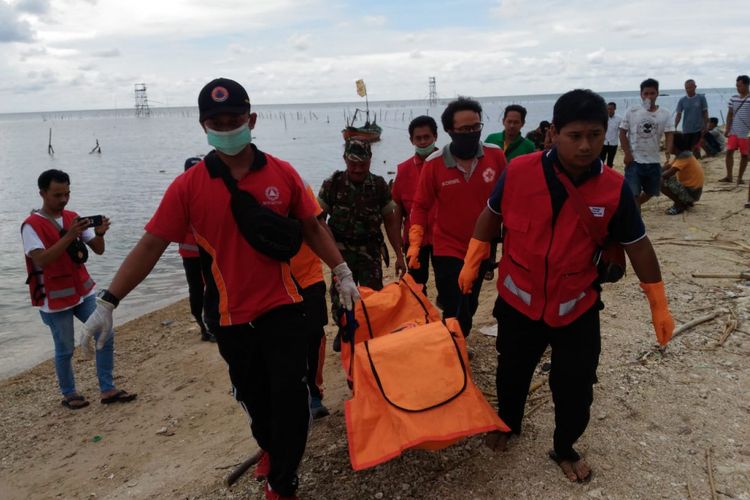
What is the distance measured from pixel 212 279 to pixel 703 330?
4186mm

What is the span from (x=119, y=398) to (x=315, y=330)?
2.99m

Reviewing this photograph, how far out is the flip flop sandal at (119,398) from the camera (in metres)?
5.51

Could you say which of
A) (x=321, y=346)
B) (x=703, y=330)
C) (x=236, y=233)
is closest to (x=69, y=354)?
(x=321, y=346)

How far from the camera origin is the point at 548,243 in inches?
105

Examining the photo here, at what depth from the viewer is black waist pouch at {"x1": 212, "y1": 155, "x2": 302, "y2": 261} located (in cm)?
256

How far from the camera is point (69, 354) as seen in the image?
16.8 ft

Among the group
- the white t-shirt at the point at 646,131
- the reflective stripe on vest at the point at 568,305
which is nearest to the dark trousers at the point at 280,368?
the reflective stripe on vest at the point at 568,305

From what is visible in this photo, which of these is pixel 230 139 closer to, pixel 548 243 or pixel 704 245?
pixel 548 243

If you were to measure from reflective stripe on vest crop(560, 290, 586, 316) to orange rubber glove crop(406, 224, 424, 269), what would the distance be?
5.89 ft

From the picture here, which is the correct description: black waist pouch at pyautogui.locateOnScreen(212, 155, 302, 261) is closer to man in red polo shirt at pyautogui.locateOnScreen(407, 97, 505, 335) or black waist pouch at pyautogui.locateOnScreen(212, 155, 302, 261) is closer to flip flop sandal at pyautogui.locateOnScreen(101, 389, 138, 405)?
man in red polo shirt at pyautogui.locateOnScreen(407, 97, 505, 335)

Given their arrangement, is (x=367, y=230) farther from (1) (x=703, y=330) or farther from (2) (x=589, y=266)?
(1) (x=703, y=330)

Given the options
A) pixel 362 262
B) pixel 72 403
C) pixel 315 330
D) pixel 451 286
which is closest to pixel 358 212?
pixel 362 262

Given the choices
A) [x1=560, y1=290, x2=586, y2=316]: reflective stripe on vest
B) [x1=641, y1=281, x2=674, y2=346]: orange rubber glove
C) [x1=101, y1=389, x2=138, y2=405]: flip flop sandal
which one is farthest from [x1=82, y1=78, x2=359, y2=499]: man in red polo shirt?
[x1=101, y1=389, x2=138, y2=405]: flip flop sandal

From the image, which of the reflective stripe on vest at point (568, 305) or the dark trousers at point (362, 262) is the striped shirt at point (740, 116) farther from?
the reflective stripe on vest at point (568, 305)
